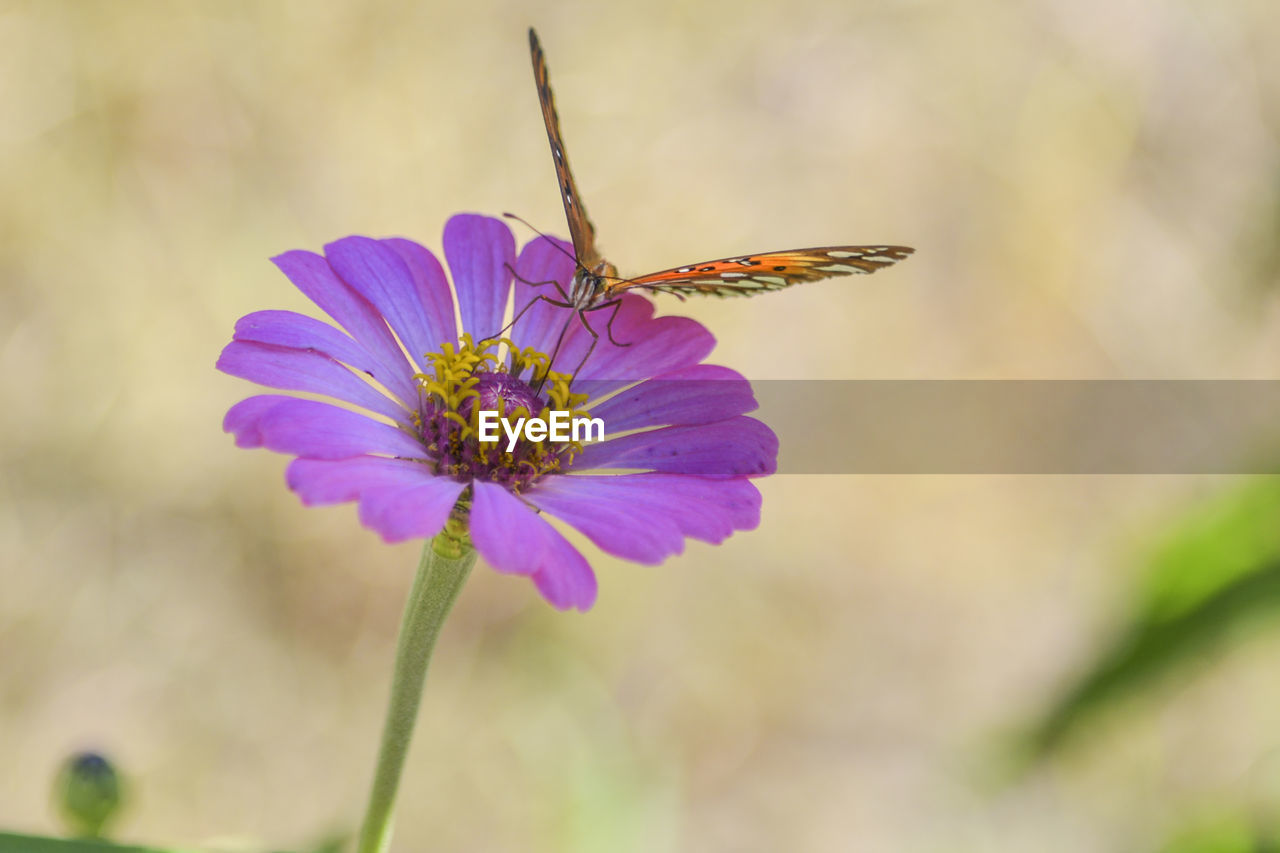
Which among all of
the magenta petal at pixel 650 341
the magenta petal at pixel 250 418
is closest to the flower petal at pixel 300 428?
the magenta petal at pixel 250 418

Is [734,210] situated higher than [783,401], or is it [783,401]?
[734,210]

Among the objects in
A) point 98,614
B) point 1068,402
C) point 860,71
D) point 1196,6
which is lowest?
point 98,614

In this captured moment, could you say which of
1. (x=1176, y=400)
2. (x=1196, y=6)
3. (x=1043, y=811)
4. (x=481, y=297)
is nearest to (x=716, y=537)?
(x=481, y=297)

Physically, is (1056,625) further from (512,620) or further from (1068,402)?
(512,620)

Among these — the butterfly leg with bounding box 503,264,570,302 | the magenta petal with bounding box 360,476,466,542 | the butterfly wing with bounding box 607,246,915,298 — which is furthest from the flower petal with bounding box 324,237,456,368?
the magenta petal with bounding box 360,476,466,542

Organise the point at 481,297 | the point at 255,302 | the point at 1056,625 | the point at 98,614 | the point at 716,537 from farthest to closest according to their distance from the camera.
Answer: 1. the point at 1056,625
2. the point at 255,302
3. the point at 98,614
4. the point at 481,297
5. the point at 716,537

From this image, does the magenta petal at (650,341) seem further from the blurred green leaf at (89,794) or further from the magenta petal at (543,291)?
the blurred green leaf at (89,794)

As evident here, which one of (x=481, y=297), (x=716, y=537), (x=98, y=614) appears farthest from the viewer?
(x=98, y=614)

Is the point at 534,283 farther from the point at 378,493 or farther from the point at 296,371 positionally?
the point at 378,493
